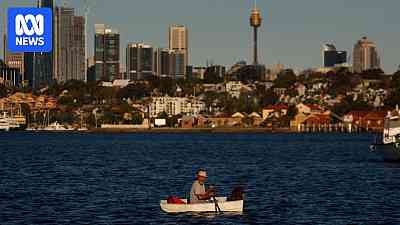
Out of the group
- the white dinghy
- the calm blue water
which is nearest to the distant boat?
the calm blue water

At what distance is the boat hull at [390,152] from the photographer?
95875mm

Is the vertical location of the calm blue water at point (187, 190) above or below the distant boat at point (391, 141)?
below

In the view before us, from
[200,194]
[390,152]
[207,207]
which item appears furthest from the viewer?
[390,152]

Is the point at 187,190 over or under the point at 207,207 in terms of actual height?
under

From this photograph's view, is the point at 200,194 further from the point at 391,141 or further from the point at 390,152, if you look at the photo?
the point at 390,152

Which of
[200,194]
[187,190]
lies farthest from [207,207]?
[187,190]

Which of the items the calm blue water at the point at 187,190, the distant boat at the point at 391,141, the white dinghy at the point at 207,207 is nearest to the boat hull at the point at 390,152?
the distant boat at the point at 391,141

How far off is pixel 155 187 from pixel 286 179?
38.1ft

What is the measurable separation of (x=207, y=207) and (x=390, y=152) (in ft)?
153

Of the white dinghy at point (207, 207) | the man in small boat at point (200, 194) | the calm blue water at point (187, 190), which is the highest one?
the man in small boat at point (200, 194)

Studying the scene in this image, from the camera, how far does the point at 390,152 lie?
9788 centimetres

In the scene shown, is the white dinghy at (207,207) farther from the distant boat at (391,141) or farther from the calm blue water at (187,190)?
the distant boat at (391,141)

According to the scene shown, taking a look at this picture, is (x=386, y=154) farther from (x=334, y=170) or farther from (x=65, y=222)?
(x=65, y=222)

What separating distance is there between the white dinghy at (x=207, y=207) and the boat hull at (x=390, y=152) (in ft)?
137
